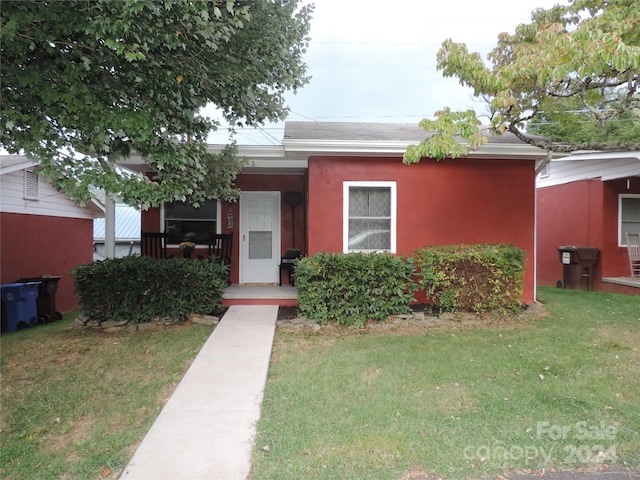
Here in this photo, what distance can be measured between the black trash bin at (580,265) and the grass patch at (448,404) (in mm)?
4782

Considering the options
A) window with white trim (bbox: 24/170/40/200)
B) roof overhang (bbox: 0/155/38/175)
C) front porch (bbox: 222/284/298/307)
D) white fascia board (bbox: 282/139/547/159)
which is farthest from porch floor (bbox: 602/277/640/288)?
window with white trim (bbox: 24/170/40/200)

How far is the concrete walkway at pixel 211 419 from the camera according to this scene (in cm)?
240

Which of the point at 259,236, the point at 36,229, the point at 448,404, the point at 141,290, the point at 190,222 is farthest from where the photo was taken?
the point at 36,229

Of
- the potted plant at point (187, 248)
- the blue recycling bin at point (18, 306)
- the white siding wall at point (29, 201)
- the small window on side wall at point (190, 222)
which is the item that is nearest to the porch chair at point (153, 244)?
the small window on side wall at point (190, 222)

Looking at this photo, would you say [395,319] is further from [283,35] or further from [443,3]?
[443,3]

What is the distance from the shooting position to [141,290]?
5.70m

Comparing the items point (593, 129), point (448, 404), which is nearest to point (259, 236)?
point (448, 404)

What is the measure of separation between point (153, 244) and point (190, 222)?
2.90ft

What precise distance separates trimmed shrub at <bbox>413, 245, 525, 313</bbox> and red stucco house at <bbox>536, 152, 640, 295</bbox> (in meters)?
→ 4.14

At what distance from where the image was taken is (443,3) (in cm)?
1064

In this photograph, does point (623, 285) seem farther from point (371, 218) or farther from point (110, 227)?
point (110, 227)

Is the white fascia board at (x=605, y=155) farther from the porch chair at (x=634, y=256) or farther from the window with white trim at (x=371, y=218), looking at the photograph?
the window with white trim at (x=371, y=218)

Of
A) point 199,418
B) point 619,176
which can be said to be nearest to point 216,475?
point 199,418

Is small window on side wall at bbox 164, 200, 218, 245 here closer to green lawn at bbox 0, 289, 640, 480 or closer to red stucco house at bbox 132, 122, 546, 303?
red stucco house at bbox 132, 122, 546, 303
